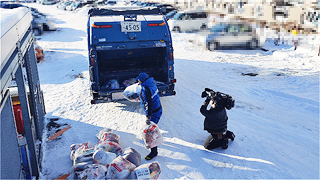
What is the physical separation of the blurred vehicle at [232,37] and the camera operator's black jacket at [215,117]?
9.71m

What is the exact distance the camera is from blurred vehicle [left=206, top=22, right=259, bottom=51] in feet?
47.0

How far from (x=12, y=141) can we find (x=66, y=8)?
140 feet

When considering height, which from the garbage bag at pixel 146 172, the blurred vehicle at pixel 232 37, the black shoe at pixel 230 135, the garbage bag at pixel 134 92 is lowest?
the black shoe at pixel 230 135

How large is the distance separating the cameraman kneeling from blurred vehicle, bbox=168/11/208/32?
15362mm

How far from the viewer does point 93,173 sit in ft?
13.8

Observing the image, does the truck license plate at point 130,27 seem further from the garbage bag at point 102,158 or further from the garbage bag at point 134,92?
the garbage bag at point 102,158

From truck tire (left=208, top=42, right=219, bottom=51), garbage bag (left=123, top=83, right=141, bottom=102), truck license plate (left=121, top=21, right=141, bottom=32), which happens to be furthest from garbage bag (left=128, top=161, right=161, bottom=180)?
truck tire (left=208, top=42, right=219, bottom=51)

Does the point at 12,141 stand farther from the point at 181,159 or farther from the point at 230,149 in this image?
the point at 230,149

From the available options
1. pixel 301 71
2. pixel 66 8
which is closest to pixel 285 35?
pixel 301 71

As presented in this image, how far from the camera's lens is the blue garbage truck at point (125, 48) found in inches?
267

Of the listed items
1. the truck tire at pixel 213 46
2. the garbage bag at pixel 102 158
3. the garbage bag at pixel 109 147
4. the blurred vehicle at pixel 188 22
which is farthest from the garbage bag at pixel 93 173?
the blurred vehicle at pixel 188 22

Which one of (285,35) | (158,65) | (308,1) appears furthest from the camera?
(308,1)

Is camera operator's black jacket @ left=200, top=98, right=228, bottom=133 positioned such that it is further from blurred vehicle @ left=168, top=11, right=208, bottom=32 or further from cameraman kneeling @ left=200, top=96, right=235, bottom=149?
blurred vehicle @ left=168, top=11, right=208, bottom=32

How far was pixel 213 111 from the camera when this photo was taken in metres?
5.23
